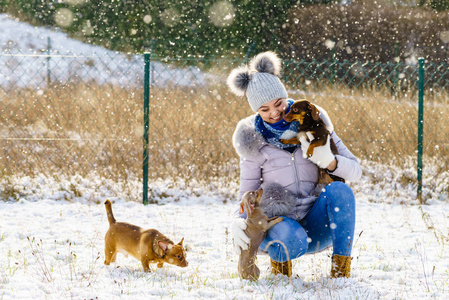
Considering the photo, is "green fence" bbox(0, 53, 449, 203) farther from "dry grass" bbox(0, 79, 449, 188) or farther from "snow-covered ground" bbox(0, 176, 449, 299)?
"snow-covered ground" bbox(0, 176, 449, 299)

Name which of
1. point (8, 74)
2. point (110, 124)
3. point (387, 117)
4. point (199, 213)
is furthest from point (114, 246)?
point (8, 74)

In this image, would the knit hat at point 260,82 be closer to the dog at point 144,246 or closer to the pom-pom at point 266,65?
the pom-pom at point 266,65

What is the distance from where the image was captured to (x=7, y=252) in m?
3.30

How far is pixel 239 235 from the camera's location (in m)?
2.49

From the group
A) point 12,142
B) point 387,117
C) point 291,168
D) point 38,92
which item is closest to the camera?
point 291,168

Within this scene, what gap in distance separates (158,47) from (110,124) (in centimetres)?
742

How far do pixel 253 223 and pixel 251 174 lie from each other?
1.14 feet

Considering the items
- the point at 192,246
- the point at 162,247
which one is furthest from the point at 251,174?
the point at 192,246

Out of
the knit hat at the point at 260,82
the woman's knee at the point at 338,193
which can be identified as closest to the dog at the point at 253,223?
the woman's knee at the point at 338,193

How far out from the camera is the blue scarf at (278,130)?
262 centimetres

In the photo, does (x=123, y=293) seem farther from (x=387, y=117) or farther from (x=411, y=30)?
(x=411, y=30)

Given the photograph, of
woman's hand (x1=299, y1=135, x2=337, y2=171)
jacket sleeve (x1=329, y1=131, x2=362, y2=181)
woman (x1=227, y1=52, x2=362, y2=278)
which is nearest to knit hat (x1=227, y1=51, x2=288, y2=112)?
woman (x1=227, y1=52, x2=362, y2=278)

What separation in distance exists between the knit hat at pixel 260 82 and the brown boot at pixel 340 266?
0.96 m

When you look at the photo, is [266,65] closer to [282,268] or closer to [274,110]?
[274,110]
